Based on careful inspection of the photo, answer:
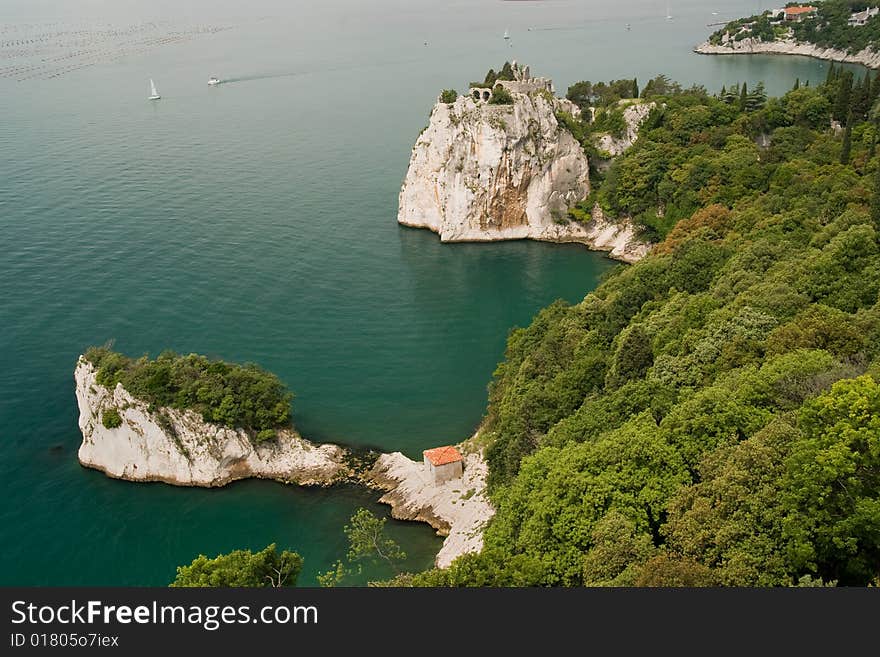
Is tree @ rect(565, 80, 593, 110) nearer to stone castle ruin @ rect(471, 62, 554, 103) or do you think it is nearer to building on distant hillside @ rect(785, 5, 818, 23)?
stone castle ruin @ rect(471, 62, 554, 103)

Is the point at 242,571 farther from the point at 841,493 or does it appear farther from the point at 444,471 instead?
the point at 444,471

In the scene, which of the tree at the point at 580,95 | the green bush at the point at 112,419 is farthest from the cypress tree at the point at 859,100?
Result: the green bush at the point at 112,419

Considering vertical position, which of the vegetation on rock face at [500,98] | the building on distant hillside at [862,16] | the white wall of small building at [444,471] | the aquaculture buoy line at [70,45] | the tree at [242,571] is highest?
the aquaculture buoy line at [70,45]

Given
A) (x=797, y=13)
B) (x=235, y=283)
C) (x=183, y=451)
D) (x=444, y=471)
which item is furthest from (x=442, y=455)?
(x=797, y=13)

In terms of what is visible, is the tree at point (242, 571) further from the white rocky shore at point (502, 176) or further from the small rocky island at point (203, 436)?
the white rocky shore at point (502, 176)

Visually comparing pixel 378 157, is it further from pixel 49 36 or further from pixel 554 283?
pixel 49 36

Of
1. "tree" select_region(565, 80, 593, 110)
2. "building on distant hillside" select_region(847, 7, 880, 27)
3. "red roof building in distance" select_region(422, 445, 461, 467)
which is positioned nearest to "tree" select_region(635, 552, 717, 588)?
"red roof building in distance" select_region(422, 445, 461, 467)
